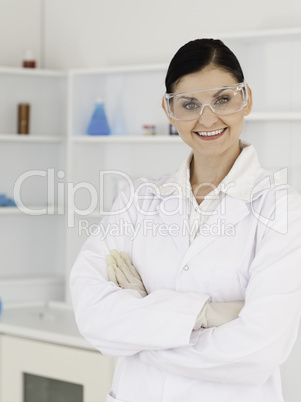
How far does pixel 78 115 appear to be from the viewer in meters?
3.20

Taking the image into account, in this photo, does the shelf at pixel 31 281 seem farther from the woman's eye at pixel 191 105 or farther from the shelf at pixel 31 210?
the woman's eye at pixel 191 105

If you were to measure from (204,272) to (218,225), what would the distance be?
0.11 metres

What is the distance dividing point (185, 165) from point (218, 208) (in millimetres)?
196

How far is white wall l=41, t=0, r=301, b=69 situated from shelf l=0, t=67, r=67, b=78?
118 millimetres

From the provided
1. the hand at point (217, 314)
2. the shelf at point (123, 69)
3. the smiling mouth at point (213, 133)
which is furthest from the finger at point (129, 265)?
the shelf at point (123, 69)

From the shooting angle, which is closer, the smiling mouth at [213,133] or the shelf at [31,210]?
the smiling mouth at [213,133]

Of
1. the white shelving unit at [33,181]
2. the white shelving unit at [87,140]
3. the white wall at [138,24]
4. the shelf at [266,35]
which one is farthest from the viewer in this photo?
the white shelving unit at [33,181]

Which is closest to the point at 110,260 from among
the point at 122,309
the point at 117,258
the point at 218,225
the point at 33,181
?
the point at 117,258

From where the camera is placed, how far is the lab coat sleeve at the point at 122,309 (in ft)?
4.74

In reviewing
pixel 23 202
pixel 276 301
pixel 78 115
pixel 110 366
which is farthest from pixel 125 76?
pixel 276 301

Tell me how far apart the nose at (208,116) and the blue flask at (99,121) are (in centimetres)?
163

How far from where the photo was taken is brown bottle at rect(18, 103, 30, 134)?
3.31 meters

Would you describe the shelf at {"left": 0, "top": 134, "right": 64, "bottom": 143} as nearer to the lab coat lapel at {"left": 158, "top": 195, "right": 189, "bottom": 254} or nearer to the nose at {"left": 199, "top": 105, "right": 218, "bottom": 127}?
the lab coat lapel at {"left": 158, "top": 195, "right": 189, "bottom": 254}

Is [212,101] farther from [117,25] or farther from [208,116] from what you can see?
[117,25]
